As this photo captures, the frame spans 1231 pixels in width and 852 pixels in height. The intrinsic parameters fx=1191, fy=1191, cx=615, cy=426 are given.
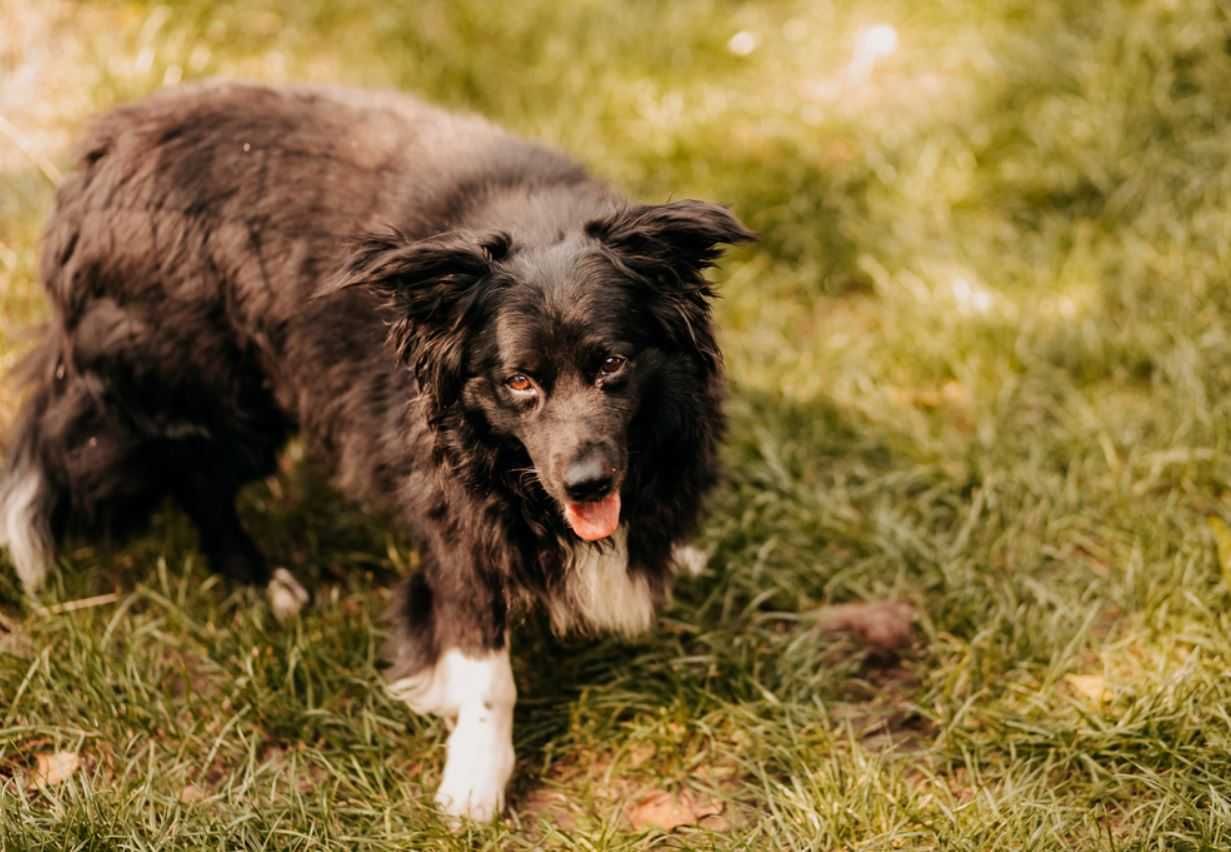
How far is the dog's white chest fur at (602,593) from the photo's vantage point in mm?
3143

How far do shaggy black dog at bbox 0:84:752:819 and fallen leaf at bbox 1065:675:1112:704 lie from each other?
115 centimetres

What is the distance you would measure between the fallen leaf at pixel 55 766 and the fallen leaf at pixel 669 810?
147 centimetres

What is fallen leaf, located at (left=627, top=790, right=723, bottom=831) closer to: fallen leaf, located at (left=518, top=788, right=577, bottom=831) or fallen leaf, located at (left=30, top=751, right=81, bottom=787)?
fallen leaf, located at (left=518, top=788, right=577, bottom=831)

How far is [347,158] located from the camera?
337cm

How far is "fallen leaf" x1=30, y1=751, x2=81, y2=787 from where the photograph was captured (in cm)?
309

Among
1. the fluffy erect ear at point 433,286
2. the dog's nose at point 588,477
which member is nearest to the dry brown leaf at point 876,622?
the dog's nose at point 588,477

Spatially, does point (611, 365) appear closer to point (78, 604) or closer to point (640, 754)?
point (640, 754)

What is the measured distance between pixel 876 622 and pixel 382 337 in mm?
1687

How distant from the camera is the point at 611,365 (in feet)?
9.24

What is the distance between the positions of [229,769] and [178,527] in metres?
1.07

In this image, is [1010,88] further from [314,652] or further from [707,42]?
[314,652]

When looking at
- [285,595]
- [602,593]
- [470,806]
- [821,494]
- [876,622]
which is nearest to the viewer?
[470,806]

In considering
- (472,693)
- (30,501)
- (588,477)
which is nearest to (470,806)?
(472,693)

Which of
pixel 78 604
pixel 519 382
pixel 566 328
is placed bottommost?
pixel 78 604
